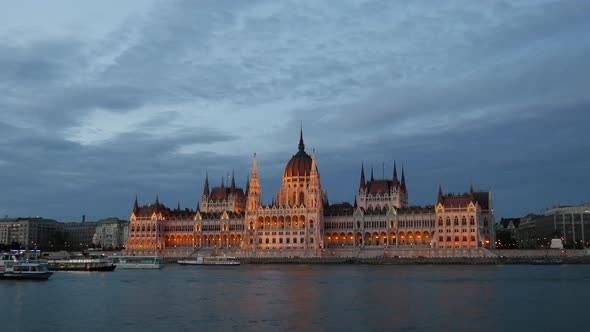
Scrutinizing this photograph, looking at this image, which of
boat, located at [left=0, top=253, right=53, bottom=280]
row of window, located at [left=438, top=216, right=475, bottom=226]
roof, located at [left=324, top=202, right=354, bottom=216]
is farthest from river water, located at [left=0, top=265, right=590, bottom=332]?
roof, located at [left=324, top=202, right=354, bottom=216]

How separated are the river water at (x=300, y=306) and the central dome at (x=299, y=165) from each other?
82.5 m

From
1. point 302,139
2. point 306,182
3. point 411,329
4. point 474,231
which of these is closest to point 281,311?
point 411,329

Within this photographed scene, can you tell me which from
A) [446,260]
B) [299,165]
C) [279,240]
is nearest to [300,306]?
[446,260]

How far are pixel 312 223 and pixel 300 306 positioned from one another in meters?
93.8

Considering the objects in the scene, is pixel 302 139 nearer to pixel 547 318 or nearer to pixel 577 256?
pixel 577 256

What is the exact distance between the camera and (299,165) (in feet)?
506

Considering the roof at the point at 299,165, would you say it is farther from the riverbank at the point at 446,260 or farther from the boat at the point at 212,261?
the boat at the point at 212,261

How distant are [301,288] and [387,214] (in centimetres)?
7769

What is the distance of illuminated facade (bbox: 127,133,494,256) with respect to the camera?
133875 millimetres

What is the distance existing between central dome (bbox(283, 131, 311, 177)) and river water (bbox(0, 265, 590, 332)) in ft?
271

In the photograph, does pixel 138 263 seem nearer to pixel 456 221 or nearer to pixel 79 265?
pixel 79 265

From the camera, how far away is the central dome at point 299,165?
6029 inches

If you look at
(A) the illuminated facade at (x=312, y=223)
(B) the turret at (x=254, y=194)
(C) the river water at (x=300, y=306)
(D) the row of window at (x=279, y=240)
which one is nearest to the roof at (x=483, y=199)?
(A) the illuminated facade at (x=312, y=223)

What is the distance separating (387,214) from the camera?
139375 millimetres
